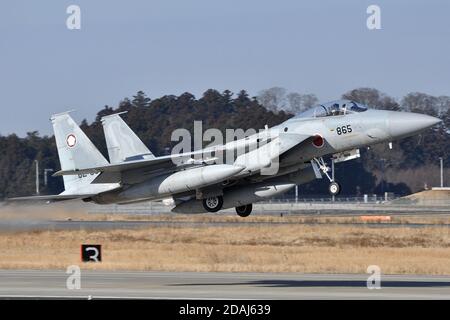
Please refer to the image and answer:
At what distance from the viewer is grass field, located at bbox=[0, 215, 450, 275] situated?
33.2m

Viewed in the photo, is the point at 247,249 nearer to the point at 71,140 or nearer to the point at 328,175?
the point at 71,140

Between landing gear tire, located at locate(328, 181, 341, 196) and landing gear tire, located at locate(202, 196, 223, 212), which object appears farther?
landing gear tire, located at locate(202, 196, 223, 212)

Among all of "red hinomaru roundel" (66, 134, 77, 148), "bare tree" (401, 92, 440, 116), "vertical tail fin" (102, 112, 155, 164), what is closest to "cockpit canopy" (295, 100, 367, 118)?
"vertical tail fin" (102, 112, 155, 164)

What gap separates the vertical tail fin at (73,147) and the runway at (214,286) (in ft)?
11.0

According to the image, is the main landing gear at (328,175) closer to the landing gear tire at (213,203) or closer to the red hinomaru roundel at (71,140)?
the landing gear tire at (213,203)

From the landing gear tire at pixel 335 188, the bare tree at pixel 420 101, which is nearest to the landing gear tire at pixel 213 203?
the landing gear tire at pixel 335 188

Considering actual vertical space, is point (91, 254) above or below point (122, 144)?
below

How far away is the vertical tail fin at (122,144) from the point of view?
29.8m

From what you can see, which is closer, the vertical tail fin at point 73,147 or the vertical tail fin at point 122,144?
the vertical tail fin at point 73,147

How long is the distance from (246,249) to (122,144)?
10444 millimetres

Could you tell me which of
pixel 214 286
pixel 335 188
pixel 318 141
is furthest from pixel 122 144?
pixel 335 188

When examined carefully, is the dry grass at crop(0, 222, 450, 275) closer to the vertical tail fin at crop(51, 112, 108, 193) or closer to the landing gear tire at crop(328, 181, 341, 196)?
the vertical tail fin at crop(51, 112, 108, 193)

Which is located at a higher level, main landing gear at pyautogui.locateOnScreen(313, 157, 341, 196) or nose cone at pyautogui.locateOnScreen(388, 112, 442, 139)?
nose cone at pyautogui.locateOnScreen(388, 112, 442, 139)

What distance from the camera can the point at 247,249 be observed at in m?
38.7
